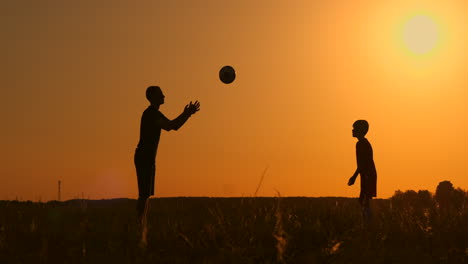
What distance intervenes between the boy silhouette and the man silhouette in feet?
15.2

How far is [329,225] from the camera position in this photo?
22.4 feet

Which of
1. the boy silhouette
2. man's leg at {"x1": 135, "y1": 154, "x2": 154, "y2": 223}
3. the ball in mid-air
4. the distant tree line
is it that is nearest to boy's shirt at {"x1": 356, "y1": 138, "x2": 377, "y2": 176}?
the boy silhouette

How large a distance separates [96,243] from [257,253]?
2167mm

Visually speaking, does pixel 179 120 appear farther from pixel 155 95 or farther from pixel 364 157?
pixel 364 157

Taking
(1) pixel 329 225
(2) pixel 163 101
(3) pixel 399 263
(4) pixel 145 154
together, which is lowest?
(3) pixel 399 263

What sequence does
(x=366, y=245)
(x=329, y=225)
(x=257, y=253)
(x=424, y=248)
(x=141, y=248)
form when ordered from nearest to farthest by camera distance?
(x=257, y=253) → (x=141, y=248) → (x=329, y=225) → (x=366, y=245) → (x=424, y=248)

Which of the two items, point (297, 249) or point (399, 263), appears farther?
point (399, 263)

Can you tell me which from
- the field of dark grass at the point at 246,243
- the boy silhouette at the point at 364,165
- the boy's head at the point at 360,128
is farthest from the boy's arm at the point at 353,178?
the field of dark grass at the point at 246,243

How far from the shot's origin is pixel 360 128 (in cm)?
1320

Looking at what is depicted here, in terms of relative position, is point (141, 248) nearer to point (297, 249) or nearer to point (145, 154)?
point (297, 249)

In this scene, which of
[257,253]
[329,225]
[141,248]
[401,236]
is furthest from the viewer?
[401,236]

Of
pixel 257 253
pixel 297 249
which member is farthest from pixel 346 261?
pixel 257 253

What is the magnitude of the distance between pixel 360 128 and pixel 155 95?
487cm

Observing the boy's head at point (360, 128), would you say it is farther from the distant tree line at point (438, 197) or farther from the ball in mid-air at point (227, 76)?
the distant tree line at point (438, 197)
